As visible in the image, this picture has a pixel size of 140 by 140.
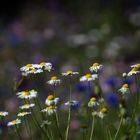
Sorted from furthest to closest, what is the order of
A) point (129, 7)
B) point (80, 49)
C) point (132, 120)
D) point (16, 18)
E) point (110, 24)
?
point (16, 18) < point (129, 7) < point (110, 24) < point (80, 49) < point (132, 120)

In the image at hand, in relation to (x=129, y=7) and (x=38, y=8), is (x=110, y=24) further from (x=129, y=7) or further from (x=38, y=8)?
(x=38, y=8)

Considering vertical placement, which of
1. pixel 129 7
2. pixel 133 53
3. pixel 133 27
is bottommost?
pixel 133 53

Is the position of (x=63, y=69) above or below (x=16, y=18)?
below

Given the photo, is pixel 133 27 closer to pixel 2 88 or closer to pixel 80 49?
pixel 80 49

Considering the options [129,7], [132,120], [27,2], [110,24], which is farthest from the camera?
[27,2]

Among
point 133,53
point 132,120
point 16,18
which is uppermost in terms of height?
point 16,18

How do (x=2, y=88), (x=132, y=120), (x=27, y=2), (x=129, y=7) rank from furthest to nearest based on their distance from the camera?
(x=27, y=2) < (x=129, y=7) < (x=2, y=88) < (x=132, y=120)

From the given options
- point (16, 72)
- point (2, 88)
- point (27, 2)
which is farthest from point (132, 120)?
point (27, 2)

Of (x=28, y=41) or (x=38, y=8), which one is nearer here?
(x=28, y=41)

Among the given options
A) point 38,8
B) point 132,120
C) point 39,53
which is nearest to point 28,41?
point 39,53
